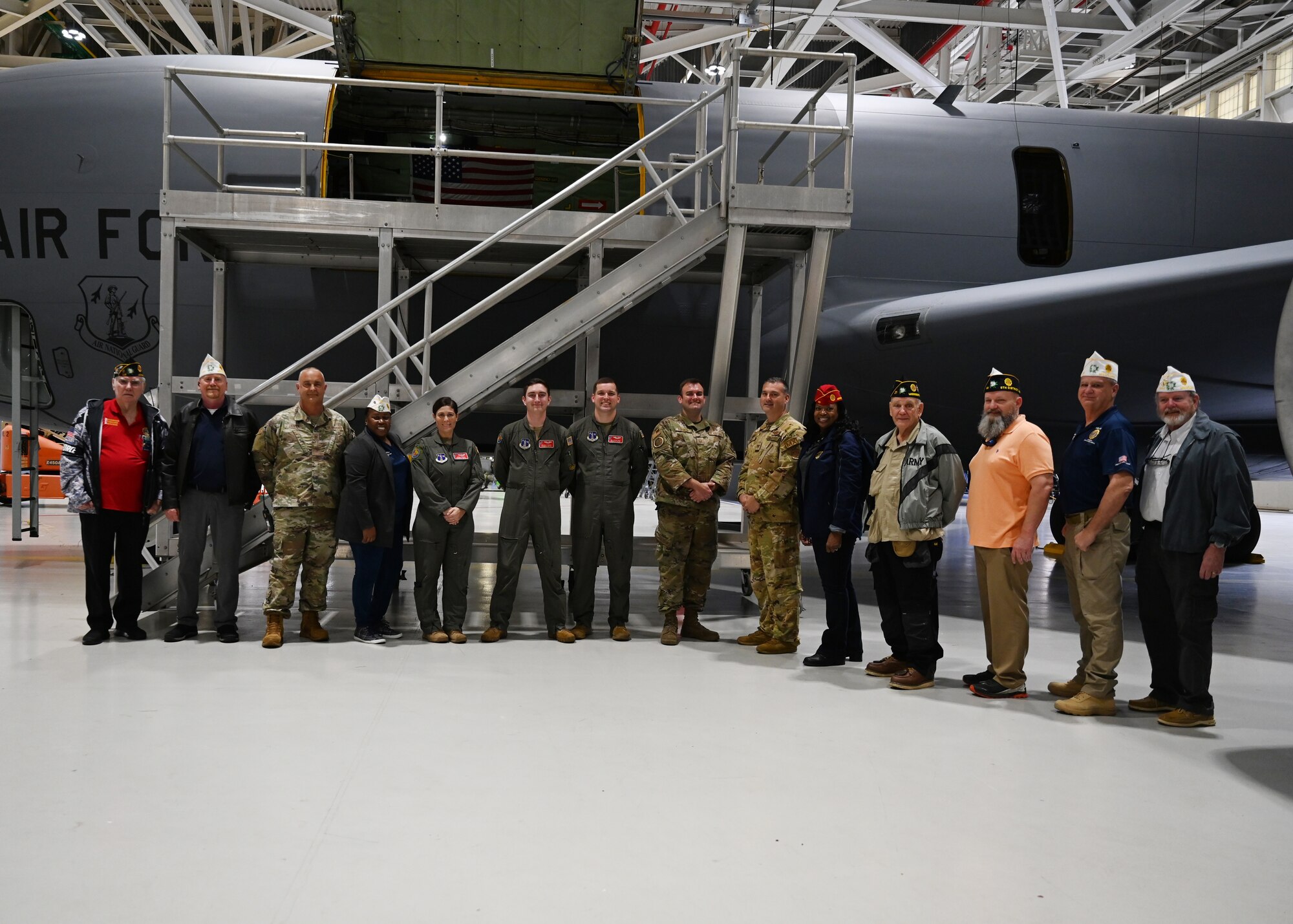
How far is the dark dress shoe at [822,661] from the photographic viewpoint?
5.97 meters

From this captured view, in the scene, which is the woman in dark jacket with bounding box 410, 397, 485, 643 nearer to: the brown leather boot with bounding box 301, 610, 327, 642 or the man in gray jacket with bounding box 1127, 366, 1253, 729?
the brown leather boot with bounding box 301, 610, 327, 642

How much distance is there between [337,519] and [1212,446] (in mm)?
5209

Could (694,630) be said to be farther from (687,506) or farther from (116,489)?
(116,489)

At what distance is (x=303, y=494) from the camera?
20.4 ft

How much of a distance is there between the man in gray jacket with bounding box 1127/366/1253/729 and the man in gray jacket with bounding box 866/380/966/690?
104 cm

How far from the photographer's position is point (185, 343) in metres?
8.62

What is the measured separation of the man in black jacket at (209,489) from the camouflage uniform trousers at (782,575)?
3560mm

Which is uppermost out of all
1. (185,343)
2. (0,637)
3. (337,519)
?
(185,343)

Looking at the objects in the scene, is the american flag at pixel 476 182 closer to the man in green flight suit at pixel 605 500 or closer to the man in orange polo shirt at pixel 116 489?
the man in green flight suit at pixel 605 500

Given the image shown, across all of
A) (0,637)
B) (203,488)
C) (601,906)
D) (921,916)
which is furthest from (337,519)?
(921,916)

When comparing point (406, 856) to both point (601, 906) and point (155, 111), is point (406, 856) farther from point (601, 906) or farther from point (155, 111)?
point (155, 111)

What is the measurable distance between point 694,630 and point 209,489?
11.5 ft

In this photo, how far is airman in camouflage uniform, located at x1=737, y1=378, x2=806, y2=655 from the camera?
6.27 metres

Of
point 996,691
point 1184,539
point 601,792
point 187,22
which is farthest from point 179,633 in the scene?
point 187,22
